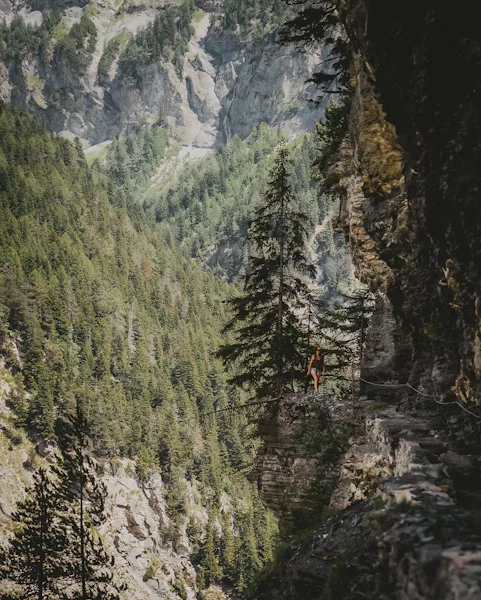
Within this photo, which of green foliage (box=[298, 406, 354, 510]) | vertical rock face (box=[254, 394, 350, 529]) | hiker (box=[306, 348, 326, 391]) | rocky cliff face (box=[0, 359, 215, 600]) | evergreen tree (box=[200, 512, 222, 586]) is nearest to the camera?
green foliage (box=[298, 406, 354, 510])

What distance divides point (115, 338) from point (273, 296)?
103286 mm

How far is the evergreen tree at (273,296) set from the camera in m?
19.1

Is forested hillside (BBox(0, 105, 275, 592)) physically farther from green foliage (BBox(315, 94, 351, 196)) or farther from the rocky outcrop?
the rocky outcrop

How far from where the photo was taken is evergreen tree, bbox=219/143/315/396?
19.1 m

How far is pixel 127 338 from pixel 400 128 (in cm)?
11776

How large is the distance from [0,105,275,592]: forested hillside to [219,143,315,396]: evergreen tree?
5355cm

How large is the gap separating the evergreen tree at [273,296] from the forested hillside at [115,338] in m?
53.6

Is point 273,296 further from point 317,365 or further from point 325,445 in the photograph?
point 325,445

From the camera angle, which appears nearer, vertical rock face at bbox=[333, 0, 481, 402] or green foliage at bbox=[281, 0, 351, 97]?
vertical rock face at bbox=[333, 0, 481, 402]

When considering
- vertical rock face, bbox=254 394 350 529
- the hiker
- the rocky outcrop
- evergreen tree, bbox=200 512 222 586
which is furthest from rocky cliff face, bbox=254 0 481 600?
evergreen tree, bbox=200 512 222 586

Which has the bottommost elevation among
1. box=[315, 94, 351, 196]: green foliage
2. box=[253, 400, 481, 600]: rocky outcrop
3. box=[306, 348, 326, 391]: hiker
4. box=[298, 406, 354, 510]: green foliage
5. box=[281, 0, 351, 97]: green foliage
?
box=[253, 400, 481, 600]: rocky outcrop

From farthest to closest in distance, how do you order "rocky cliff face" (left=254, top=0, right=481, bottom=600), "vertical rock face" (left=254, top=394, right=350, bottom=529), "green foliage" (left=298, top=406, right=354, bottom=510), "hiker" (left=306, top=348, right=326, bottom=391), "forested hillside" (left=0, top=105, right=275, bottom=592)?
"forested hillside" (left=0, top=105, right=275, bottom=592), "hiker" (left=306, top=348, right=326, bottom=391), "vertical rock face" (left=254, top=394, right=350, bottom=529), "green foliage" (left=298, top=406, right=354, bottom=510), "rocky cliff face" (left=254, top=0, right=481, bottom=600)

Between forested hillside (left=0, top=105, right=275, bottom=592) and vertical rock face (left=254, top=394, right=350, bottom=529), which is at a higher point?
forested hillside (left=0, top=105, right=275, bottom=592)

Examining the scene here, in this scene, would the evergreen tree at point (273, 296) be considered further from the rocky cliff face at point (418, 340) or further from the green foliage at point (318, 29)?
the rocky cliff face at point (418, 340)
